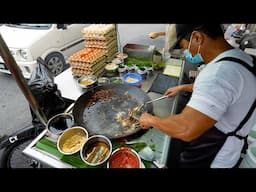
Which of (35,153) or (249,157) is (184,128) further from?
(35,153)

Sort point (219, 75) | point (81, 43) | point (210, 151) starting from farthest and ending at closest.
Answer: point (81, 43)
point (210, 151)
point (219, 75)

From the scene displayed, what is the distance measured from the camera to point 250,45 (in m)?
2.55

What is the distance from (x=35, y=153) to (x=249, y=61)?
156 cm

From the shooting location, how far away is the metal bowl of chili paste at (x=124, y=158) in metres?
1.27

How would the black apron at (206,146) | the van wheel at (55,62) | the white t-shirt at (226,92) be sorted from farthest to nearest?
the van wheel at (55,62)
the black apron at (206,146)
the white t-shirt at (226,92)

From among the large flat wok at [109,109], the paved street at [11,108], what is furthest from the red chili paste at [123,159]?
the paved street at [11,108]

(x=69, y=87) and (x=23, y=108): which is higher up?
(x=69, y=87)

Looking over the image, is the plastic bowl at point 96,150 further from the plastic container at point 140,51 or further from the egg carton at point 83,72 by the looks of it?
the plastic container at point 140,51

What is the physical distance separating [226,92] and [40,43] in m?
3.90

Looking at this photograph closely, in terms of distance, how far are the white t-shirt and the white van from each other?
3.28 metres

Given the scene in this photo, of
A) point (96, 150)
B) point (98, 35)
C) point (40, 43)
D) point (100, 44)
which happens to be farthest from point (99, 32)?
point (40, 43)

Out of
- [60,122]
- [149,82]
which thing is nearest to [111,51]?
[149,82]

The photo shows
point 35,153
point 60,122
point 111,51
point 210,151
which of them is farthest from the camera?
point 111,51

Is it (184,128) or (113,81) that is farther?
(113,81)
